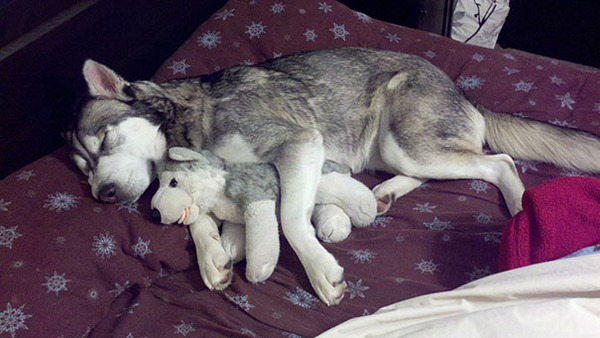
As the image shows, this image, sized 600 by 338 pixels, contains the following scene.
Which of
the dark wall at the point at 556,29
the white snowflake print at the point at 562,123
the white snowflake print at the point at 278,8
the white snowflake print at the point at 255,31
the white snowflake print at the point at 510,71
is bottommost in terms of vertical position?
the dark wall at the point at 556,29

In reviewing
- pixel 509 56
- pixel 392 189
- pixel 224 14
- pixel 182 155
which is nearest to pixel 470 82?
pixel 509 56

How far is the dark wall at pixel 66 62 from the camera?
2.05 m

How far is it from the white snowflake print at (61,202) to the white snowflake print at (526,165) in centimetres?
183

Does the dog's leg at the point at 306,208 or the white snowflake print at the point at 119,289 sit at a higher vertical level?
the dog's leg at the point at 306,208

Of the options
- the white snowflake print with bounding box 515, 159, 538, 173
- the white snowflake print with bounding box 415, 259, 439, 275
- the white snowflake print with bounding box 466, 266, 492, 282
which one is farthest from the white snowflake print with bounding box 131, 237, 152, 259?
the white snowflake print with bounding box 515, 159, 538, 173

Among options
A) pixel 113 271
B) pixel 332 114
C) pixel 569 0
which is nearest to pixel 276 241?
pixel 113 271

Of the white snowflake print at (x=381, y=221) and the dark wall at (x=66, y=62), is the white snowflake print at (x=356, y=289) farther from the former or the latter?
the dark wall at (x=66, y=62)

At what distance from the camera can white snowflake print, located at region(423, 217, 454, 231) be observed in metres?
1.94

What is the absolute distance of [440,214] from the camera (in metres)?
2.00

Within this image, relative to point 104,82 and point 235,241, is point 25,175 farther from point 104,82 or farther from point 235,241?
point 235,241

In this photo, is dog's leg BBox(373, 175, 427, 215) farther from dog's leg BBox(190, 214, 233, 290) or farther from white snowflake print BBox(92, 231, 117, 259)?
white snowflake print BBox(92, 231, 117, 259)

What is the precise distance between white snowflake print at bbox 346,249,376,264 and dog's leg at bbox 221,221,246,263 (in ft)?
1.27

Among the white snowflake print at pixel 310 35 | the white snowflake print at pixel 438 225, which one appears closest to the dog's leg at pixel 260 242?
the white snowflake print at pixel 438 225

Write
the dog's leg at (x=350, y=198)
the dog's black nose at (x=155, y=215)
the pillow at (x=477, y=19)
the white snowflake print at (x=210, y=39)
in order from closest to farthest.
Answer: the dog's black nose at (x=155, y=215), the dog's leg at (x=350, y=198), the white snowflake print at (x=210, y=39), the pillow at (x=477, y=19)
